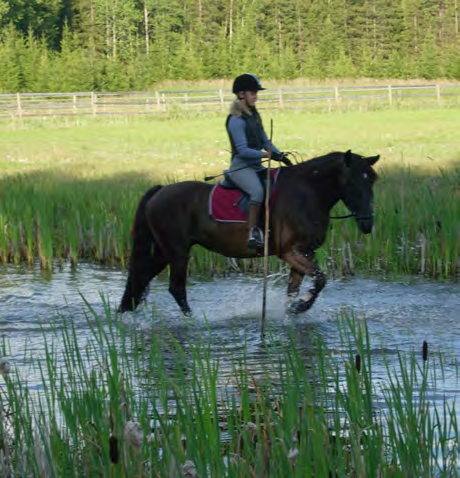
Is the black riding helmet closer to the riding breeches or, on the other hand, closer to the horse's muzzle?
the riding breeches

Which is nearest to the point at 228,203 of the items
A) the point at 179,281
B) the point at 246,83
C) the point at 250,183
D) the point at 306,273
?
the point at 250,183

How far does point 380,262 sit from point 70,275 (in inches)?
140

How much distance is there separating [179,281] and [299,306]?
1228mm

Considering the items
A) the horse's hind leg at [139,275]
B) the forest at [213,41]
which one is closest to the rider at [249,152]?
the horse's hind leg at [139,275]

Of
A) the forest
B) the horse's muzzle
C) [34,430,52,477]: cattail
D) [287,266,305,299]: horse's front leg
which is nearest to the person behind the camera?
[34,430,52,477]: cattail

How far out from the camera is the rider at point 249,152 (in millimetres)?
8898

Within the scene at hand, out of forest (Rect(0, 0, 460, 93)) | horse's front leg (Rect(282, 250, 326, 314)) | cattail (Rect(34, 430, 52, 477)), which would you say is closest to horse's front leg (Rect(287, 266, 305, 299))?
horse's front leg (Rect(282, 250, 326, 314))

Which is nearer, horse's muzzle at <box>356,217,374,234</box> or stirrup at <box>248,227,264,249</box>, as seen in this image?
horse's muzzle at <box>356,217,374,234</box>

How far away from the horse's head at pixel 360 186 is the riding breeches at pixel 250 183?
0.78 meters

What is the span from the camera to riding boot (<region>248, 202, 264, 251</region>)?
29.9 ft

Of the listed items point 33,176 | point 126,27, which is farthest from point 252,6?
point 33,176

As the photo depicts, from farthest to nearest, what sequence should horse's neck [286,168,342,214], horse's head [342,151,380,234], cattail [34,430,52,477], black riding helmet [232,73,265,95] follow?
horse's neck [286,168,342,214] → horse's head [342,151,380,234] → black riding helmet [232,73,265,95] → cattail [34,430,52,477]

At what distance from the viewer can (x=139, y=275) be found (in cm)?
953

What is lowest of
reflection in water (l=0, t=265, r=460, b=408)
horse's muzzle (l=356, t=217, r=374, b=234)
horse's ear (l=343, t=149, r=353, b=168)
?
reflection in water (l=0, t=265, r=460, b=408)
